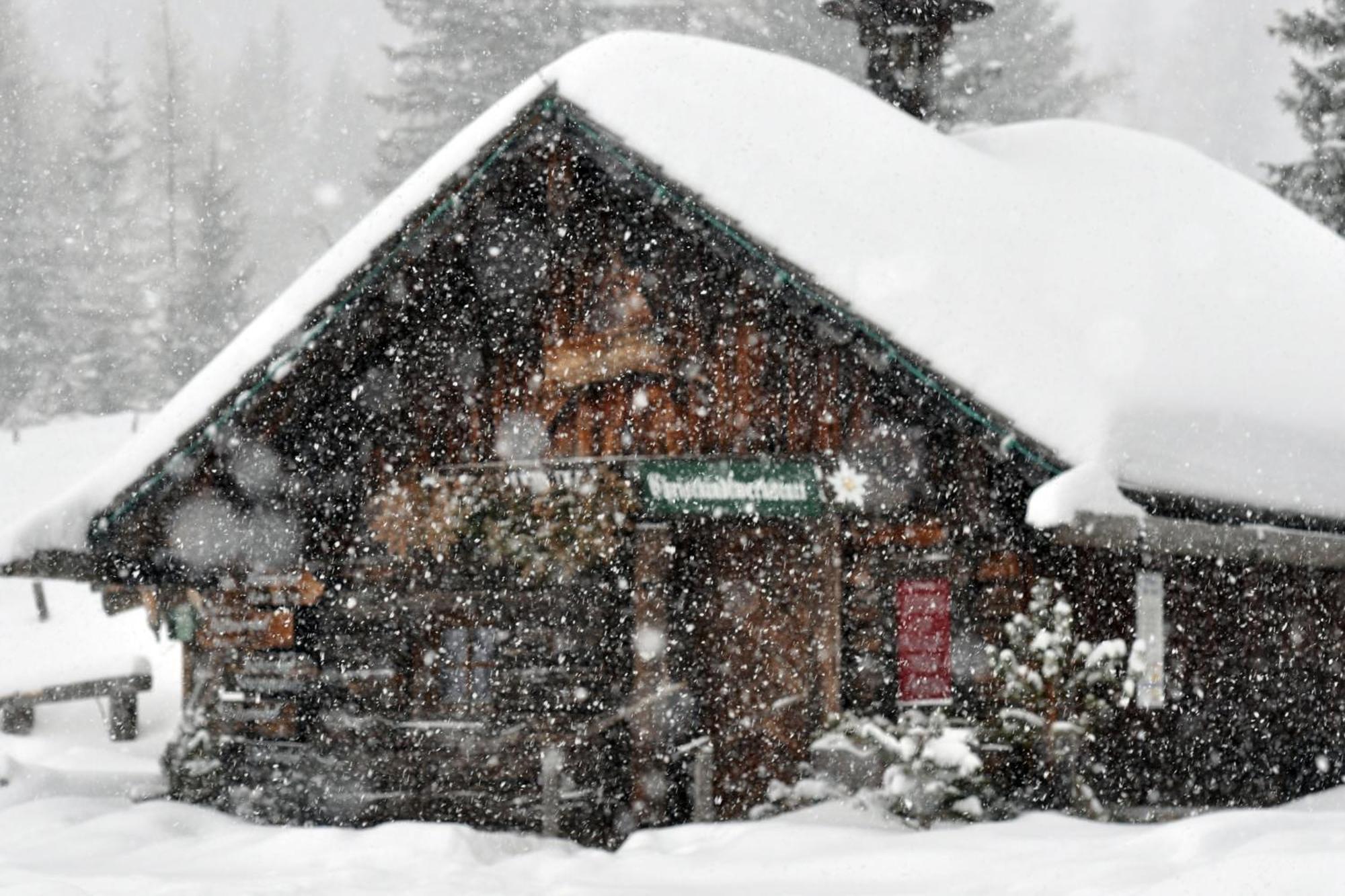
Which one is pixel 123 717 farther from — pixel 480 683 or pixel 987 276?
pixel 987 276

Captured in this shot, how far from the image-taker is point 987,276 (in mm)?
11219

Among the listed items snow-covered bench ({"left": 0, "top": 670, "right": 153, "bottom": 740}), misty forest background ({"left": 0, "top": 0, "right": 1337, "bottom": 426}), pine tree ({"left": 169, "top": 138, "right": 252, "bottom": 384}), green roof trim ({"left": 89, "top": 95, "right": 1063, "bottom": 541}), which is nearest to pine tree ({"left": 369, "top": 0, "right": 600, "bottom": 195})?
misty forest background ({"left": 0, "top": 0, "right": 1337, "bottom": 426})

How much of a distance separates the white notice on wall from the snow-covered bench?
11137mm

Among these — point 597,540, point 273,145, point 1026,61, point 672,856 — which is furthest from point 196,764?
point 273,145

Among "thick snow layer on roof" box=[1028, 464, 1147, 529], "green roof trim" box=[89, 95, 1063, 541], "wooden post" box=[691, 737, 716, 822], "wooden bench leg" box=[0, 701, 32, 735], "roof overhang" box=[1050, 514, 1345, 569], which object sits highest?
"green roof trim" box=[89, 95, 1063, 541]

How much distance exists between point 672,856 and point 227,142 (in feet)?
153

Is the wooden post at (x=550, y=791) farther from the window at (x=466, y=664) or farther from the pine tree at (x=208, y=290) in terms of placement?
the pine tree at (x=208, y=290)

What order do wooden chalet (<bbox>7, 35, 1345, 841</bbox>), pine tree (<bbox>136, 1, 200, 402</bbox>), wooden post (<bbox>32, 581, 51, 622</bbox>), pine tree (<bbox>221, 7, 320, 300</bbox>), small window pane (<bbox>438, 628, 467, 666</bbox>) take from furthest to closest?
1. pine tree (<bbox>221, 7, 320, 300</bbox>)
2. pine tree (<bbox>136, 1, 200, 402</bbox>)
3. wooden post (<bbox>32, 581, 51, 622</bbox>)
4. small window pane (<bbox>438, 628, 467, 666</bbox>)
5. wooden chalet (<bbox>7, 35, 1345, 841</bbox>)

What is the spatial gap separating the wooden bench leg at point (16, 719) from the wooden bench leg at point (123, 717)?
2.86 ft

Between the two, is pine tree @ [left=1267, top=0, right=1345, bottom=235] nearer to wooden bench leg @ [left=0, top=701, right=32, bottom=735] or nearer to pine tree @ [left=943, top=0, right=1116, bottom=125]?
pine tree @ [left=943, top=0, right=1116, bottom=125]

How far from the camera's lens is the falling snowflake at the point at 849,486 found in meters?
10.9

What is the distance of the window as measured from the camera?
38.6ft

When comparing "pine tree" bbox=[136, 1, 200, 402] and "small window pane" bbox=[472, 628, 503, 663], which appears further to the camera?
"pine tree" bbox=[136, 1, 200, 402]

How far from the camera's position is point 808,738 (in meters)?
11.0
